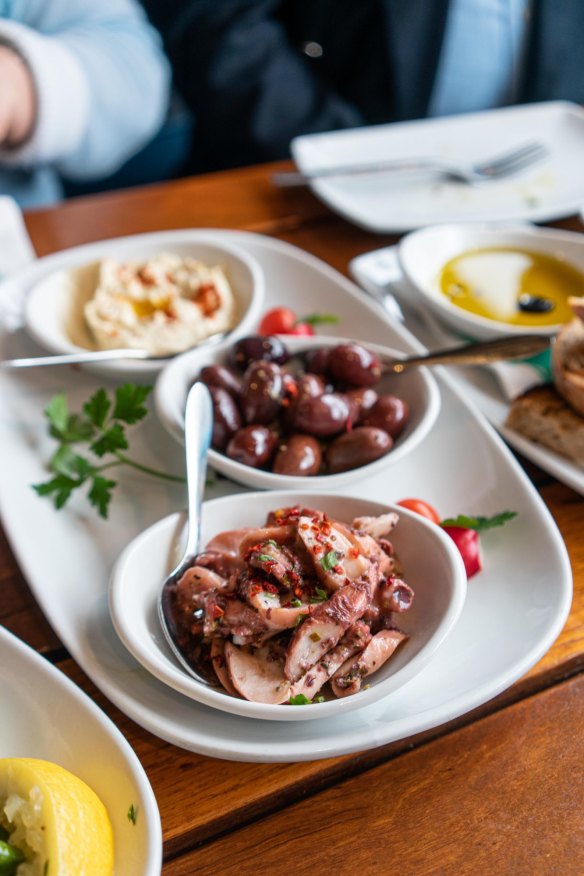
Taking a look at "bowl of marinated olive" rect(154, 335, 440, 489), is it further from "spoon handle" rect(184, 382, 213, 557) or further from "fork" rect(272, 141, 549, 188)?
"fork" rect(272, 141, 549, 188)

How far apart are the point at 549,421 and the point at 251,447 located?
1.95 ft

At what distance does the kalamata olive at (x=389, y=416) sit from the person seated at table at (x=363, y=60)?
2.27 meters

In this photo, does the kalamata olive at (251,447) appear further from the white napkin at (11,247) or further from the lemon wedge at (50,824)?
the white napkin at (11,247)

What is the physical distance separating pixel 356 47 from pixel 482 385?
2346mm

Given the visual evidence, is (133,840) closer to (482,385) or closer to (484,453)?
(484,453)

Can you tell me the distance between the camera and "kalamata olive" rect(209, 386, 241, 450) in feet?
4.93

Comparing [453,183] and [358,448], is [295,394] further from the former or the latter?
[453,183]

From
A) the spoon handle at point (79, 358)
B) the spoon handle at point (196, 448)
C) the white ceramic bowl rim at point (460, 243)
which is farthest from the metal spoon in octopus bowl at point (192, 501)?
the white ceramic bowl rim at point (460, 243)

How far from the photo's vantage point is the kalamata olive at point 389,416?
152 cm

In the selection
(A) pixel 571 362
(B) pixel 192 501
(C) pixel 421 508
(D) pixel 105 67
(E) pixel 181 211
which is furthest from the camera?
→ (D) pixel 105 67

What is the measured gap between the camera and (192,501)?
1296 mm

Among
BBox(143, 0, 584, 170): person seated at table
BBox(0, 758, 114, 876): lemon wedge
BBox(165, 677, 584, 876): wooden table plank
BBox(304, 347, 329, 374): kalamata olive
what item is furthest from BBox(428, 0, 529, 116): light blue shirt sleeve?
BBox(0, 758, 114, 876): lemon wedge

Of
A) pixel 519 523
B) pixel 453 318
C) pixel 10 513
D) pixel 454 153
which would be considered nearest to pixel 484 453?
pixel 519 523

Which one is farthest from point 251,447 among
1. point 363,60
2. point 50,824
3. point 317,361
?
point 363,60
